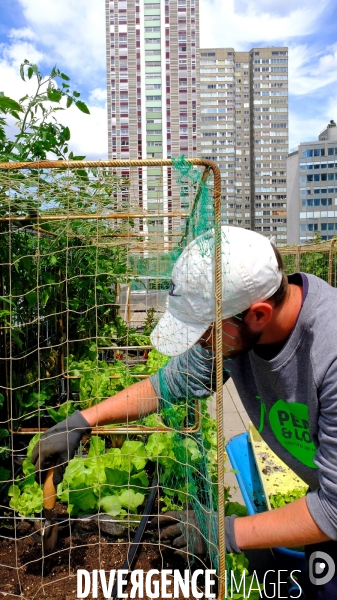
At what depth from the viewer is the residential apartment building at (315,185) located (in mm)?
65438

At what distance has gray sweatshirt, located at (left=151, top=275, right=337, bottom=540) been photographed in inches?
55.3

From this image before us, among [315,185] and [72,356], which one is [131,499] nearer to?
[72,356]

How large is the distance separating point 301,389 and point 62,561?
1396mm

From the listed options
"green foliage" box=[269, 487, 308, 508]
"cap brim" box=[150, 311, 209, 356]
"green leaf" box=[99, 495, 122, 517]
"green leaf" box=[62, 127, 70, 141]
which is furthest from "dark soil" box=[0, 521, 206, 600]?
"green leaf" box=[62, 127, 70, 141]

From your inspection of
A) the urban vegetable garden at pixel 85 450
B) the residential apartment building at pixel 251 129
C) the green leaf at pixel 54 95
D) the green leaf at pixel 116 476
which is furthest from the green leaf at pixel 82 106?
the residential apartment building at pixel 251 129

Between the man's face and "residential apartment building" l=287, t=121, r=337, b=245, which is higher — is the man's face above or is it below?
below

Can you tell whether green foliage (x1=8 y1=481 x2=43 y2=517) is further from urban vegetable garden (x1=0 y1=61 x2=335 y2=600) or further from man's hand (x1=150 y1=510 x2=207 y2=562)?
man's hand (x1=150 y1=510 x2=207 y2=562)

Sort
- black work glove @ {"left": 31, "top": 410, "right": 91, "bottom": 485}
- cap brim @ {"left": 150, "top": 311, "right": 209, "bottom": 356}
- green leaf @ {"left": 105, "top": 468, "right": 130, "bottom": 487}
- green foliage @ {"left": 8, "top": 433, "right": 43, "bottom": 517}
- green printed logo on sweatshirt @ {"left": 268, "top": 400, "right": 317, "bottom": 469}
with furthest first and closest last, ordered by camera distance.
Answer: green leaf @ {"left": 105, "top": 468, "right": 130, "bottom": 487}
green foliage @ {"left": 8, "top": 433, "right": 43, "bottom": 517}
black work glove @ {"left": 31, "top": 410, "right": 91, "bottom": 485}
green printed logo on sweatshirt @ {"left": 268, "top": 400, "right": 317, "bottom": 469}
cap brim @ {"left": 150, "top": 311, "right": 209, "bottom": 356}

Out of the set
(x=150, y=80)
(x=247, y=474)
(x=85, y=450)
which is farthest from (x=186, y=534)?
(x=150, y=80)

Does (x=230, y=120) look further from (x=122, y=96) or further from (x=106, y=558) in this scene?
(x=106, y=558)

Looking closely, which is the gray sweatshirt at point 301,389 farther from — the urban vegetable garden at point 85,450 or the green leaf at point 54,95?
the green leaf at point 54,95

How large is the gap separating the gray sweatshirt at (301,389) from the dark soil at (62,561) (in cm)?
71

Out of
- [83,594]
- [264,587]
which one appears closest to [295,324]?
[264,587]

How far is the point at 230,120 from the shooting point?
99.3 metres
